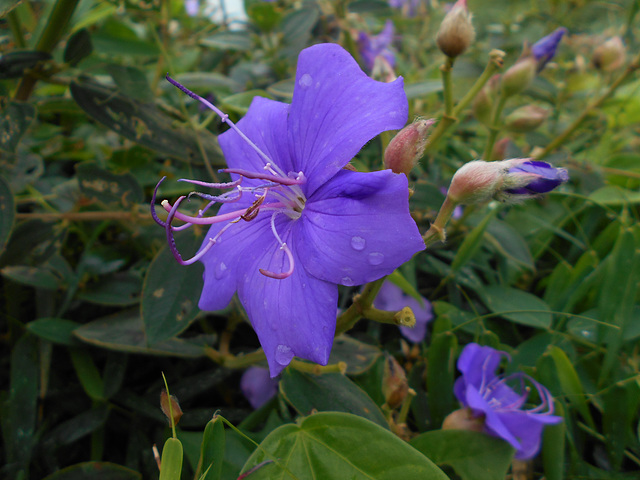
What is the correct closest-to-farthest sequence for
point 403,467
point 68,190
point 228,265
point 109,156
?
point 403,467
point 228,265
point 68,190
point 109,156

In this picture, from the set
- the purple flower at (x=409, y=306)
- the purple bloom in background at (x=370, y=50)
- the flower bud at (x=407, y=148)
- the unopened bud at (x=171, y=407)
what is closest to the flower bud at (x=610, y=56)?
the purple bloom in background at (x=370, y=50)

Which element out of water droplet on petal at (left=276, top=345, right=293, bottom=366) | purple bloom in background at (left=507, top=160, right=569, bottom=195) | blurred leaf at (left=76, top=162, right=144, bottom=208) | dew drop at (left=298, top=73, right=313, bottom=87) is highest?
dew drop at (left=298, top=73, right=313, bottom=87)

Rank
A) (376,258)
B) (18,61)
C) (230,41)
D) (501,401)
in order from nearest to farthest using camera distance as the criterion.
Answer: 1. (376,258)
2. (501,401)
3. (18,61)
4. (230,41)

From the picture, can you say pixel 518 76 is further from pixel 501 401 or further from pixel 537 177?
A: pixel 501 401

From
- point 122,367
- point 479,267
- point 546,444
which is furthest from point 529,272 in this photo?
point 122,367

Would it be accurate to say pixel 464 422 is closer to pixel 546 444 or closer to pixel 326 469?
pixel 546 444

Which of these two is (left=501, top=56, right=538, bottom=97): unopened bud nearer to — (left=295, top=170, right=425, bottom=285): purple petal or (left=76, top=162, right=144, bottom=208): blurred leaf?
(left=295, top=170, right=425, bottom=285): purple petal

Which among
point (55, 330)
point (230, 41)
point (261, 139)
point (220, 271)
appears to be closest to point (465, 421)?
point (220, 271)

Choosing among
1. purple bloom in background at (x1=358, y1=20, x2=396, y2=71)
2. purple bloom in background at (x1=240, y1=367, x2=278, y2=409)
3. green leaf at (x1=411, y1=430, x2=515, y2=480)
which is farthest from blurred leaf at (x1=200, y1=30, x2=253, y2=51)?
green leaf at (x1=411, y1=430, x2=515, y2=480)
